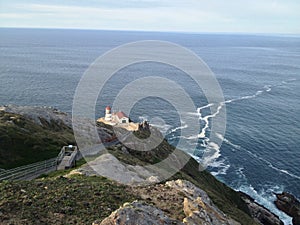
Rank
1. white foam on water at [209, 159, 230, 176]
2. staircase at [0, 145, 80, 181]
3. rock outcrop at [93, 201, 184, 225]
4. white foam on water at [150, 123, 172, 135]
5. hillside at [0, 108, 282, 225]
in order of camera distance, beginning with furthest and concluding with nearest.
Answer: white foam on water at [150, 123, 172, 135]
white foam on water at [209, 159, 230, 176]
staircase at [0, 145, 80, 181]
hillside at [0, 108, 282, 225]
rock outcrop at [93, 201, 184, 225]

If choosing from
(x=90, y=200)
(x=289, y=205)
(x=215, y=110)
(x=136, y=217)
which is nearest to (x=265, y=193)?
(x=289, y=205)

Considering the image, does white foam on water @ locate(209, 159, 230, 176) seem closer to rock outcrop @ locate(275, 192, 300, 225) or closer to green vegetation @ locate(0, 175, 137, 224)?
rock outcrop @ locate(275, 192, 300, 225)

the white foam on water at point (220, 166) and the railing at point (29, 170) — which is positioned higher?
the railing at point (29, 170)

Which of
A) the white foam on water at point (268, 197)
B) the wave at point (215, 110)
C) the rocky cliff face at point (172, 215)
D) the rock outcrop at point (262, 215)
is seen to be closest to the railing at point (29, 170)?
the rocky cliff face at point (172, 215)

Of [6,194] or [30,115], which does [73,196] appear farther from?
[30,115]

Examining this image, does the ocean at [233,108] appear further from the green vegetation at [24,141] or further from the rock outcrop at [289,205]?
the green vegetation at [24,141]

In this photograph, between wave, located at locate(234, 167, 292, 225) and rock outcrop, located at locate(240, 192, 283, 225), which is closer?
rock outcrop, located at locate(240, 192, 283, 225)

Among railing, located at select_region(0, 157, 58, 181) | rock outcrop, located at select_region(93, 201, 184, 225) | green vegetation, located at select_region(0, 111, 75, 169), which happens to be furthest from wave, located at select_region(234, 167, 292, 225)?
rock outcrop, located at select_region(93, 201, 184, 225)
